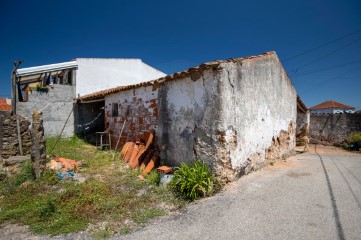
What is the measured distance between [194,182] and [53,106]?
1135 centimetres

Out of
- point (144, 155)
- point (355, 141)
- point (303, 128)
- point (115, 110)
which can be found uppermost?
point (115, 110)

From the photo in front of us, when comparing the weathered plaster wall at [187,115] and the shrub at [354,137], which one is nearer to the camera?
the weathered plaster wall at [187,115]

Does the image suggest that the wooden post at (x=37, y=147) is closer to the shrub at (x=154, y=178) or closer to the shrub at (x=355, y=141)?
the shrub at (x=154, y=178)

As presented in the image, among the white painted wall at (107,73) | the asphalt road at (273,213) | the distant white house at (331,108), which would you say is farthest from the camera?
the distant white house at (331,108)

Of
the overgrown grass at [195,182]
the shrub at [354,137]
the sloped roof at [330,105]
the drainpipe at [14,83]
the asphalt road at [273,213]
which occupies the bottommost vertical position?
the asphalt road at [273,213]

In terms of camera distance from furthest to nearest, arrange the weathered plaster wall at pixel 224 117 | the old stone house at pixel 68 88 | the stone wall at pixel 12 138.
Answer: the old stone house at pixel 68 88, the stone wall at pixel 12 138, the weathered plaster wall at pixel 224 117

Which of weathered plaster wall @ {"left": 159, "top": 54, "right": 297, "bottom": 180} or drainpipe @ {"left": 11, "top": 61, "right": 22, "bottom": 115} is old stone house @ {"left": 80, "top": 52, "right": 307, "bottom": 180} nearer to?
weathered plaster wall @ {"left": 159, "top": 54, "right": 297, "bottom": 180}

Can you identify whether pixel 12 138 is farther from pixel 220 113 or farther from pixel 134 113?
pixel 220 113

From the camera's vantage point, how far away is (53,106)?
1312 centimetres

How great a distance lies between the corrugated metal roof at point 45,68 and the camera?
1168cm

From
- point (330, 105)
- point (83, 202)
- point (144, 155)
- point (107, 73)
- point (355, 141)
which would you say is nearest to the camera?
point (83, 202)

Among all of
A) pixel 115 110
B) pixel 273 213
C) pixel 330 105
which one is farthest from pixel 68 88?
pixel 330 105

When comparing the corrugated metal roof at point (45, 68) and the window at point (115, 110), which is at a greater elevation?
the corrugated metal roof at point (45, 68)

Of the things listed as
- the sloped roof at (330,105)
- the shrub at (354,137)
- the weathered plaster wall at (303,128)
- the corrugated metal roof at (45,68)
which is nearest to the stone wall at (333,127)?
the shrub at (354,137)
